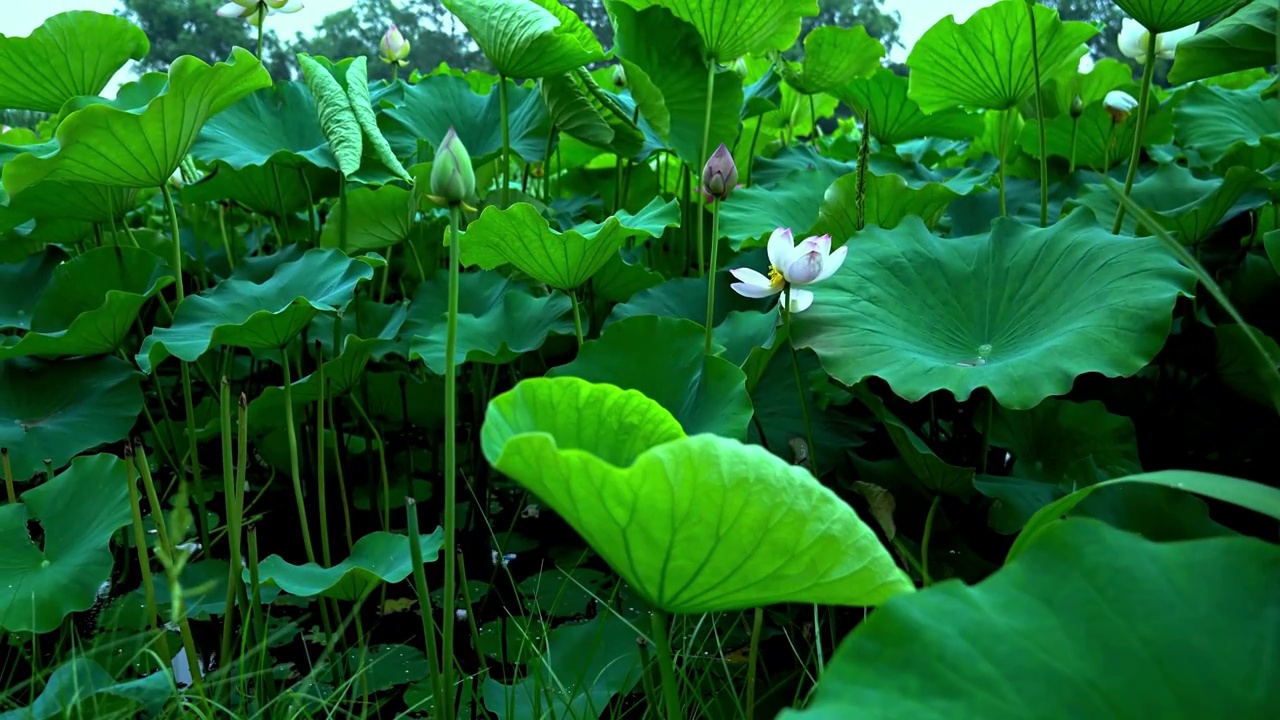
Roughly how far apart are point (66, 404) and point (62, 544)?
0.35 meters

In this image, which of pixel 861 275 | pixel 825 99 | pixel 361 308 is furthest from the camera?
pixel 825 99

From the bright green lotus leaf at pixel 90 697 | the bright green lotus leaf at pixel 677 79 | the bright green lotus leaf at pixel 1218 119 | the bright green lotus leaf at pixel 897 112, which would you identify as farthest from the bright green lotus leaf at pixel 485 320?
the bright green lotus leaf at pixel 1218 119

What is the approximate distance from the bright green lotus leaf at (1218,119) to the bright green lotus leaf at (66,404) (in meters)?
1.84

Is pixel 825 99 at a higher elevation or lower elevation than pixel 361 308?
higher

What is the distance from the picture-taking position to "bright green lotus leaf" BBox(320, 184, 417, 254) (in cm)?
148

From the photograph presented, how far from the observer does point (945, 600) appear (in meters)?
0.49

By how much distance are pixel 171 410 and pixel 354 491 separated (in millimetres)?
481

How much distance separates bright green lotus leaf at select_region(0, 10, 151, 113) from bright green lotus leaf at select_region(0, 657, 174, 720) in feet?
3.35

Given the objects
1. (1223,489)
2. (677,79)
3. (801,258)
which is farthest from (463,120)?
(1223,489)

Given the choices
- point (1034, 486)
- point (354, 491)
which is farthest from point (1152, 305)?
point (354, 491)

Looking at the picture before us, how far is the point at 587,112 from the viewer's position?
152cm

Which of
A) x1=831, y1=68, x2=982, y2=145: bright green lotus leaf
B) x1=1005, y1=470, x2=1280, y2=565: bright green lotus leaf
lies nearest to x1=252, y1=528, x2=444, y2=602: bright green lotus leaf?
x1=1005, y1=470, x2=1280, y2=565: bright green lotus leaf

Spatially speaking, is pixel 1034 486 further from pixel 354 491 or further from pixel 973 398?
pixel 354 491

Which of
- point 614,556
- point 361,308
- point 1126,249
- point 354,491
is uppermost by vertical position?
point 1126,249
